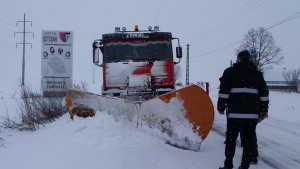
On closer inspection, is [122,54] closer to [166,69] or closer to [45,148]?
[166,69]

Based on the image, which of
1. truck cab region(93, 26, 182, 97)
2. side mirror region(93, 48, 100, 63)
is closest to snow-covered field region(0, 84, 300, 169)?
truck cab region(93, 26, 182, 97)

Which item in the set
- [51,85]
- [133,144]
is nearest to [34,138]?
[133,144]

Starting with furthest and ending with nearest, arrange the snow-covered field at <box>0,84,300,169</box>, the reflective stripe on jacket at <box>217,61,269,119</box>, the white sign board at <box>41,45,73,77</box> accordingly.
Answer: the white sign board at <box>41,45,73,77</box> < the snow-covered field at <box>0,84,300,169</box> < the reflective stripe on jacket at <box>217,61,269,119</box>

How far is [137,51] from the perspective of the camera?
9.65 meters

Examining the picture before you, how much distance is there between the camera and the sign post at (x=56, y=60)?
1327 cm

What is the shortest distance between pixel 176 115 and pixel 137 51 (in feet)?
12.7

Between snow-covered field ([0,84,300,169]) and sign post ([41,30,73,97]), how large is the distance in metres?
5.04

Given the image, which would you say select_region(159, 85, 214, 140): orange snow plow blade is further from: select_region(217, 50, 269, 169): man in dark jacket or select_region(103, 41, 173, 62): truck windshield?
select_region(103, 41, 173, 62): truck windshield

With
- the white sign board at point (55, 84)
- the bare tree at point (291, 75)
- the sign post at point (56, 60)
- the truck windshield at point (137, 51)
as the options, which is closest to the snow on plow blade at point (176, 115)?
the truck windshield at point (137, 51)

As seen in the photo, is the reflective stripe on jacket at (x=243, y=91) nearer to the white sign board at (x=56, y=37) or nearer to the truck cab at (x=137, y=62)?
the truck cab at (x=137, y=62)

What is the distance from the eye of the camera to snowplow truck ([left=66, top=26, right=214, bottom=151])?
604 cm

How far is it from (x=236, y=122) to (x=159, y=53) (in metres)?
5.05

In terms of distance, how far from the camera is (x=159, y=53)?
969 centimetres

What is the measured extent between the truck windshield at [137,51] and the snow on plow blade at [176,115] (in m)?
2.61
